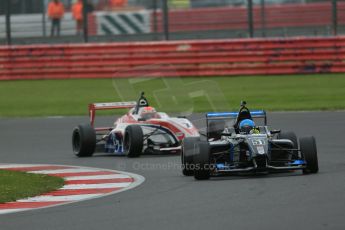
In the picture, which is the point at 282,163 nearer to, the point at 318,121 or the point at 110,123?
the point at 318,121

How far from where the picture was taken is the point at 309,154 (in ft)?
42.2

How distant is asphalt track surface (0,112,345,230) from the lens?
9445mm

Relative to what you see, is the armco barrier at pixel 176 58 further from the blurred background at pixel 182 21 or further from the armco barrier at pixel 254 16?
the armco barrier at pixel 254 16

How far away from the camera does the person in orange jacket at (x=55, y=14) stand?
32.9 meters

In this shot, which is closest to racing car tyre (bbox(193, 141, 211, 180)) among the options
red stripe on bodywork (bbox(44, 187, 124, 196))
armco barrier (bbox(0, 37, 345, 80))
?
red stripe on bodywork (bbox(44, 187, 124, 196))

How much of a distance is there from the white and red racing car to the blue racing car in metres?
2.63

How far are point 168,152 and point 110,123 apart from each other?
16.6ft

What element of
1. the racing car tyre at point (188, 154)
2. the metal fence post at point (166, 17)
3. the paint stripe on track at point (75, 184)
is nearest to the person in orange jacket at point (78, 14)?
the metal fence post at point (166, 17)

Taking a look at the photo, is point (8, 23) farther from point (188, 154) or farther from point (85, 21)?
point (188, 154)

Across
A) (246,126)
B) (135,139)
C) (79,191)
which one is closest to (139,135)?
(135,139)

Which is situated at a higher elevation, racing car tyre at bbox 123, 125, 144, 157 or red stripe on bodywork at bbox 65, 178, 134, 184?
racing car tyre at bbox 123, 125, 144, 157

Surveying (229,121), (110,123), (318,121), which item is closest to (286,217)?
(229,121)

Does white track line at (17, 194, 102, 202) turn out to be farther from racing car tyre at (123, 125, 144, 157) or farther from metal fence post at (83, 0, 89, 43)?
metal fence post at (83, 0, 89, 43)

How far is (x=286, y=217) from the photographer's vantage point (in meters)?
9.51
